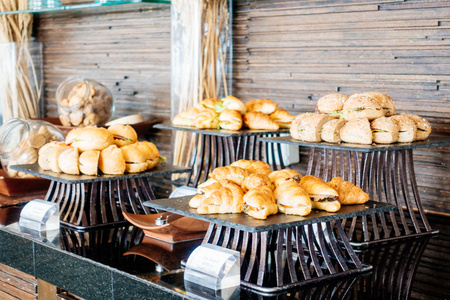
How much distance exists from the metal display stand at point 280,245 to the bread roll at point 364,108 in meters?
0.55

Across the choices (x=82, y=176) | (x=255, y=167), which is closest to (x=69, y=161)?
(x=82, y=176)

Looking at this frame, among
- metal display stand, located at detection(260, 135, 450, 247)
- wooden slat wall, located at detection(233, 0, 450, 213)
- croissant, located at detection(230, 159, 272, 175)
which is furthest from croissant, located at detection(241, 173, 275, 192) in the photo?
wooden slat wall, located at detection(233, 0, 450, 213)

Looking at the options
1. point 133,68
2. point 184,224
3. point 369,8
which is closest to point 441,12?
point 369,8

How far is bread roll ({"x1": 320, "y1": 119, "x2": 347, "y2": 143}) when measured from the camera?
1.93 meters

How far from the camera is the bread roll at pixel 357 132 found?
1.86 metres

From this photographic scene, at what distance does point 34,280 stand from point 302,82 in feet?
5.41

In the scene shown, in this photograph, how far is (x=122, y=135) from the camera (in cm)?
201

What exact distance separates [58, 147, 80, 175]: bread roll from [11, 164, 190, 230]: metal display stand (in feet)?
0.07

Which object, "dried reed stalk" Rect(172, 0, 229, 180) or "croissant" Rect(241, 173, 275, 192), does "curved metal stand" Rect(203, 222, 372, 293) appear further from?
"dried reed stalk" Rect(172, 0, 229, 180)

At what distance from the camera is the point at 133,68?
3713 mm

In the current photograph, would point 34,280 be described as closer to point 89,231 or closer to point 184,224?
point 89,231

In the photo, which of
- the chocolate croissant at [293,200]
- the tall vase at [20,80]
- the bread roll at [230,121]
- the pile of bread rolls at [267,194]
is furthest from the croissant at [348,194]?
the tall vase at [20,80]

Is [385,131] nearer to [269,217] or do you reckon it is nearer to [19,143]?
[269,217]

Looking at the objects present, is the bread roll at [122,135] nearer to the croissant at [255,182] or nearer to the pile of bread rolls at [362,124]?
the pile of bread rolls at [362,124]
